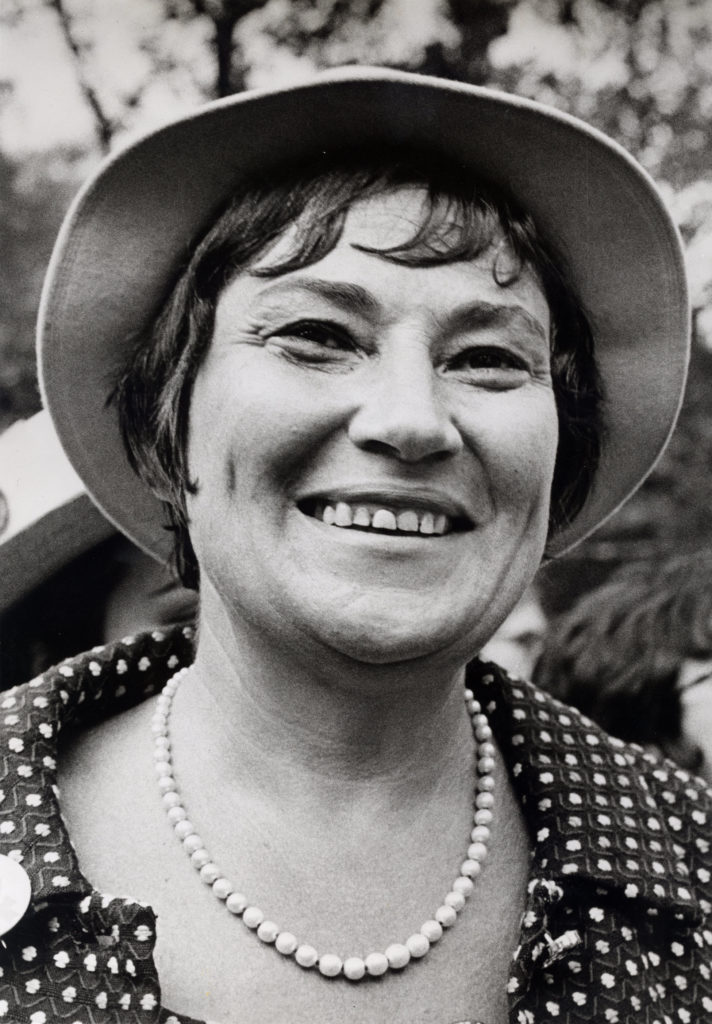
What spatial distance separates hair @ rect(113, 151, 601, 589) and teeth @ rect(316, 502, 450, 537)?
0.61 ft

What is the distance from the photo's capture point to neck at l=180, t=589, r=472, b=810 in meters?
1.06

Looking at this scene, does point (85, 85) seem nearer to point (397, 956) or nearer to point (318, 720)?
point (318, 720)

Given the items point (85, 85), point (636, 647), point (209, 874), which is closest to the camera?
point (209, 874)

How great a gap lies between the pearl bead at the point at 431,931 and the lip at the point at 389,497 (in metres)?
0.43

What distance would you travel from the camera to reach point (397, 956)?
1037 millimetres

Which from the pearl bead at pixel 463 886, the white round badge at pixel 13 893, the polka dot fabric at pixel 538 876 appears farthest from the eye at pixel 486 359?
the white round badge at pixel 13 893

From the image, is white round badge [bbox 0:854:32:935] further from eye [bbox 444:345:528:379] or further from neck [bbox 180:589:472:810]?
eye [bbox 444:345:528:379]

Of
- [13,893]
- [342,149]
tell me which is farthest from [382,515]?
[13,893]

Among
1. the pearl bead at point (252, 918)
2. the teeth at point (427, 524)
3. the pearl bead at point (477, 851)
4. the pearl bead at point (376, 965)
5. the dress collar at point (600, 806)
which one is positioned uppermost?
the teeth at point (427, 524)

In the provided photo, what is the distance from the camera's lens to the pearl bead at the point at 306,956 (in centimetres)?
102

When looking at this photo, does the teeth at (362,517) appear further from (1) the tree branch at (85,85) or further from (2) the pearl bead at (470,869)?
(1) the tree branch at (85,85)

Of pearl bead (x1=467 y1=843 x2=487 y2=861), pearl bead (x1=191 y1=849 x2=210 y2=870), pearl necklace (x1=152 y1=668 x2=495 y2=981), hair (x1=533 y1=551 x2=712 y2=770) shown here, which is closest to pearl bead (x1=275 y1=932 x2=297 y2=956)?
pearl necklace (x1=152 y1=668 x2=495 y2=981)

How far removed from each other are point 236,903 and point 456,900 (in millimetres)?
236

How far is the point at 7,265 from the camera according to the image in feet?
4.60
